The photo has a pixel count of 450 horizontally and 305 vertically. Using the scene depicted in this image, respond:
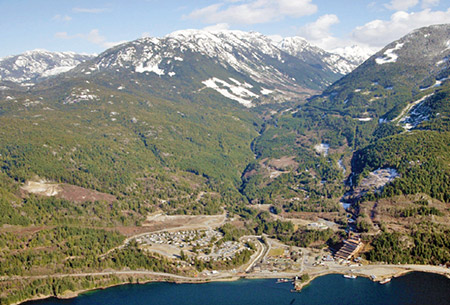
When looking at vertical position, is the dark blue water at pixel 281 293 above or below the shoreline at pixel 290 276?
below

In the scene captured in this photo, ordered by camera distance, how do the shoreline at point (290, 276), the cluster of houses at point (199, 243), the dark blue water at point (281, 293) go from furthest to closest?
the cluster of houses at point (199, 243)
the shoreline at point (290, 276)
the dark blue water at point (281, 293)

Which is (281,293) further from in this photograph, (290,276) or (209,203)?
(209,203)

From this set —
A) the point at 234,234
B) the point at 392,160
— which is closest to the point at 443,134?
the point at 392,160

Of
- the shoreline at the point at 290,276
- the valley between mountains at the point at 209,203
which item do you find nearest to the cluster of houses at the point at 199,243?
the valley between mountains at the point at 209,203

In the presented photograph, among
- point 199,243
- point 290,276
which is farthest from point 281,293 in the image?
point 199,243

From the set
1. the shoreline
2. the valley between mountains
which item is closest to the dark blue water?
the shoreline

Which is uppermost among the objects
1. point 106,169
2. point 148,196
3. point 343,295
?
point 106,169

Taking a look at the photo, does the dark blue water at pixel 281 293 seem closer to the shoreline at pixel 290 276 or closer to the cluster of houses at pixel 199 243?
the shoreline at pixel 290 276

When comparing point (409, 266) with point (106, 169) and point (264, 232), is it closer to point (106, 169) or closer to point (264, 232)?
point (264, 232)
